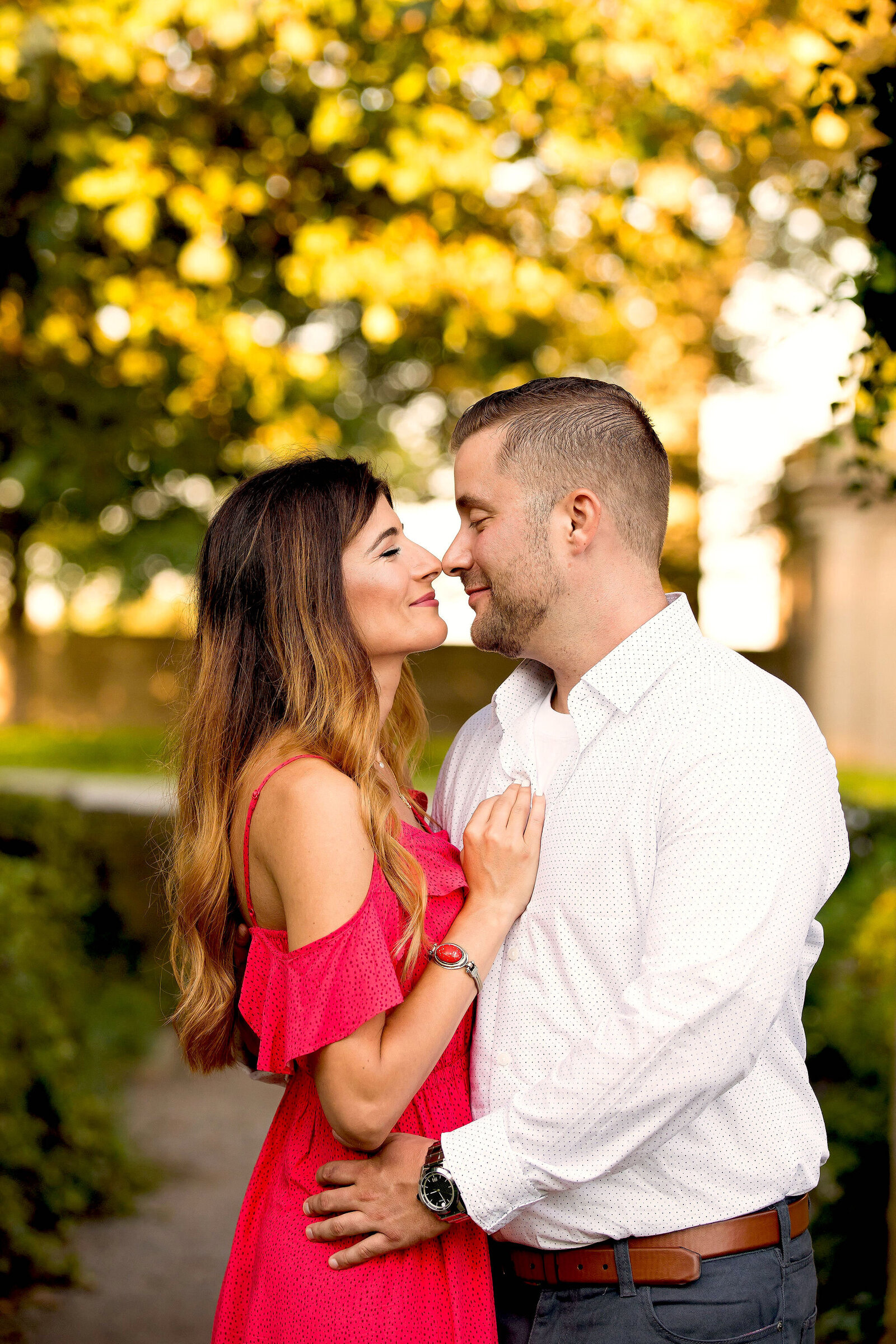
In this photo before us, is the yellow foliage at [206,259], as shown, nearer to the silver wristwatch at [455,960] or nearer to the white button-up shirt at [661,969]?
the white button-up shirt at [661,969]

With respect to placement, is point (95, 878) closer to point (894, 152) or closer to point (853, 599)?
Answer: point (894, 152)

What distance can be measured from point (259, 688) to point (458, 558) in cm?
48

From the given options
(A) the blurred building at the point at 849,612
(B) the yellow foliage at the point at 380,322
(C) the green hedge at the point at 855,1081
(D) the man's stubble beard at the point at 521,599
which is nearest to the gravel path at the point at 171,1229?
(C) the green hedge at the point at 855,1081

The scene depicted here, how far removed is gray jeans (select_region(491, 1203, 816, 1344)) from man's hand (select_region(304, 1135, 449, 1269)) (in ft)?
0.79

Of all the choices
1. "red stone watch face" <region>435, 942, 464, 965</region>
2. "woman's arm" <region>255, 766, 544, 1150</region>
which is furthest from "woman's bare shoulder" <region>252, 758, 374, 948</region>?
"red stone watch face" <region>435, 942, 464, 965</region>

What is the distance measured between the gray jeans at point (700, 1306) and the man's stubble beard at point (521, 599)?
1113mm

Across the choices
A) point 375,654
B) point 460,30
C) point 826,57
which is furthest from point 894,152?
point 460,30

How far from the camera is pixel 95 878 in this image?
28.0 ft

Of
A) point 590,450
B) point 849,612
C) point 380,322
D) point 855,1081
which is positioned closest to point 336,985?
point 590,450

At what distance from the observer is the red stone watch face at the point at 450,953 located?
2.12 metres

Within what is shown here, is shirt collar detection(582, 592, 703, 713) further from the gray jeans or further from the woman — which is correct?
the gray jeans

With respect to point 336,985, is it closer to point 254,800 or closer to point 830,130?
point 254,800

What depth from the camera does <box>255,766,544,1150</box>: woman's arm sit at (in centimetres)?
201

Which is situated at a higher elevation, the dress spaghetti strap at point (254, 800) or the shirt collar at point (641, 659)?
the shirt collar at point (641, 659)
